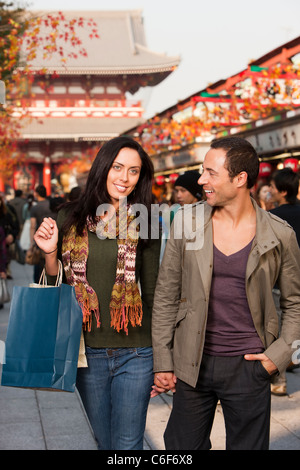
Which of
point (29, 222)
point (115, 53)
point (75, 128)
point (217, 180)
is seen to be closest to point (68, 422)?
point (217, 180)

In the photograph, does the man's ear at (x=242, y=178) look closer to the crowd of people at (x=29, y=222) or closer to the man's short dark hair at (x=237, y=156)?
the man's short dark hair at (x=237, y=156)

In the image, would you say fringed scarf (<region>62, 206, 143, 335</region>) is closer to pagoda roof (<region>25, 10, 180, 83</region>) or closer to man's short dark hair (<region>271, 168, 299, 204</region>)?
man's short dark hair (<region>271, 168, 299, 204</region>)

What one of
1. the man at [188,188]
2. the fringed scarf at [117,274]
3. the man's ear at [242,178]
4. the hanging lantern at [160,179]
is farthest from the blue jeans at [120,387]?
the hanging lantern at [160,179]

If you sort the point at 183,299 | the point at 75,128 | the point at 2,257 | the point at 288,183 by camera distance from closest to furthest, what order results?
the point at 183,299 → the point at 288,183 → the point at 2,257 → the point at 75,128

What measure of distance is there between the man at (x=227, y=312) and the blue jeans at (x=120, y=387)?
8 cm

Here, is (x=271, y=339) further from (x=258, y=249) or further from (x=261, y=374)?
(x=258, y=249)

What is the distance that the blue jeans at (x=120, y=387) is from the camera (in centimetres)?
280

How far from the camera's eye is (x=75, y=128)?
3506cm

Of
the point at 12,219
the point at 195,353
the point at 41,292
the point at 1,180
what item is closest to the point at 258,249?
the point at 195,353

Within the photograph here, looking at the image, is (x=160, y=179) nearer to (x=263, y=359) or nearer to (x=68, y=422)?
(x=68, y=422)

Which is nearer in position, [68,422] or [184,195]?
[68,422]

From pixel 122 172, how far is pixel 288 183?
282cm

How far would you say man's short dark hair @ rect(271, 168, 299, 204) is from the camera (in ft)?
17.9
